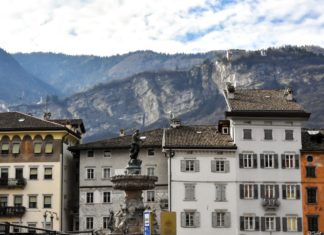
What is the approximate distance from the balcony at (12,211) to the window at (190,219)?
16.5 meters

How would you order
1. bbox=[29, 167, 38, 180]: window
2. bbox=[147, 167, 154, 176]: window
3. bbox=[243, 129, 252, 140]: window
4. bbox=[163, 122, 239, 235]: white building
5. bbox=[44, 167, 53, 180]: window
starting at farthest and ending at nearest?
bbox=[29, 167, 38, 180]: window < bbox=[44, 167, 53, 180]: window < bbox=[147, 167, 154, 176]: window < bbox=[243, 129, 252, 140]: window < bbox=[163, 122, 239, 235]: white building

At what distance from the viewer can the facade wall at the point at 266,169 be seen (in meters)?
69.6

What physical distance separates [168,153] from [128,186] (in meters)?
28.6

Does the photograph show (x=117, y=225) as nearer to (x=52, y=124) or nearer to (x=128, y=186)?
(x=128, y=186)

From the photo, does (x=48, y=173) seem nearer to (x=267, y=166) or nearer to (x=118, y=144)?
(x=118, y=144)

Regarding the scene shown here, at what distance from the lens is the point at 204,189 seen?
69812 millimetres

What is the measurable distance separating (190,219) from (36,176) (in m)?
16.7

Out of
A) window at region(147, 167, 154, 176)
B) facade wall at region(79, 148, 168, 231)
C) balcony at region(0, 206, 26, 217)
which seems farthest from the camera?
window at region(147, 167, 154, 176)

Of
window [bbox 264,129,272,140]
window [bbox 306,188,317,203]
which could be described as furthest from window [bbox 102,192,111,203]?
window [bbox 306,188,317,203]

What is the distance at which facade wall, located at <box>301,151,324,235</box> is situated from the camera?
6962 cm

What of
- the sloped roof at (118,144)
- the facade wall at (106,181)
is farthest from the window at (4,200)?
the sloped roof at (118,144)

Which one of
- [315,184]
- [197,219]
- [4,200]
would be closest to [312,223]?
[315,184]

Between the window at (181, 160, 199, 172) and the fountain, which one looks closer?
the fountain

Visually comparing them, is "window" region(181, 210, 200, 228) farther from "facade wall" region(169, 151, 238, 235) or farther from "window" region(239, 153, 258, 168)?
"window" region(239, 153, 258, 168)
